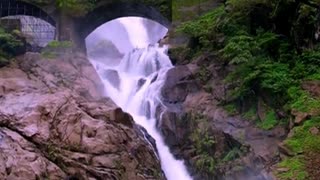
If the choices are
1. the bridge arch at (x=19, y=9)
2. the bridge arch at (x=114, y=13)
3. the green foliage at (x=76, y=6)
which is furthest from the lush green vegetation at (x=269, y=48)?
the bridge arch at (x=19, y=9)

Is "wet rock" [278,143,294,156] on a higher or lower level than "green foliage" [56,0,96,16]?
lower

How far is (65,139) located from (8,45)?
7287 millimetres

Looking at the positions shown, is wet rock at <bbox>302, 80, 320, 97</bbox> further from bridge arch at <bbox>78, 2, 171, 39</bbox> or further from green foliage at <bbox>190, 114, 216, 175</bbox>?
bridge arch at <bbox>78, 2, 171, 39</bbox>

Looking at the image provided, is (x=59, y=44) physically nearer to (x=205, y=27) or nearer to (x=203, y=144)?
(x=205, y=27)

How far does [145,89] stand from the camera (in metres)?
17.2

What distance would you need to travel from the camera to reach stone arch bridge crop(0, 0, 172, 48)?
787 inches

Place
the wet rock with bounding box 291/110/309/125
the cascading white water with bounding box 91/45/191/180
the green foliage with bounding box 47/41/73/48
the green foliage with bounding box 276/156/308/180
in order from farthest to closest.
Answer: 1. the green foliage with bounding box 47/41/73/48
2. the cascading white water with bounding box 91/45/191/180
3. the wet rock with bounding box 291/110/309/125
4. the green foliage with bounding box 276/156/308/180

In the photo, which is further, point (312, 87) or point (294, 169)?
point (312, 87)

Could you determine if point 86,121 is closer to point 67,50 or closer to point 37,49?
point 67,50

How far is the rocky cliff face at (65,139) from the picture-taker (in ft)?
34.5

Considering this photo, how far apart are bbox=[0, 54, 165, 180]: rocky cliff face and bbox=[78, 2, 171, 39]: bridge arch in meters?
7.26

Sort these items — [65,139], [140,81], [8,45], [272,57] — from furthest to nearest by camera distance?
[140,81]
[8,45]
[272,57]
[65,139]

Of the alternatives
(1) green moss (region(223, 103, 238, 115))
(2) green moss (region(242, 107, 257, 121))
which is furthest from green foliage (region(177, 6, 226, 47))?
(2) green moss (region(242, 107, 257, 121))

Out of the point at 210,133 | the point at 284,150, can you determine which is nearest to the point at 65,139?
the point at 210,133
